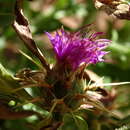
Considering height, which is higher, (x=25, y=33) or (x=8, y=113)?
(x=25, y=33)

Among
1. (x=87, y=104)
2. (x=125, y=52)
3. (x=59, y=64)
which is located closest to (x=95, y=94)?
(x=87, y=104)

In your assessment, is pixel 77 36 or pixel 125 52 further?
pixel 125 52

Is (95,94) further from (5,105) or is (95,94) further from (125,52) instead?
(125,52)

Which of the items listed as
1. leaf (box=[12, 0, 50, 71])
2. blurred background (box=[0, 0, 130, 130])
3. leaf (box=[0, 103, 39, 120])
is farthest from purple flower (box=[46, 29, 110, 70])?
blurred background (box=[0, 0, 130, 130])

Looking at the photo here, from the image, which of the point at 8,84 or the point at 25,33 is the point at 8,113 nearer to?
the point at 8,84

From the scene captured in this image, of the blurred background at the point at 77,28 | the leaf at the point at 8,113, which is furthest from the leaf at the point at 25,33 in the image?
the blurred background at the point at 77,28

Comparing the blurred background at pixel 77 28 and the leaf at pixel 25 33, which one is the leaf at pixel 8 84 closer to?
the leaf at pixel 25 33

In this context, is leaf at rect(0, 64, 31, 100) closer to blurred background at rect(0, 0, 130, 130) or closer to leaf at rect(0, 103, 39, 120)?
leaf at rect(0, 103, 39, 120)

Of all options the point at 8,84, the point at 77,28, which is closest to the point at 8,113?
the point at 8,84
